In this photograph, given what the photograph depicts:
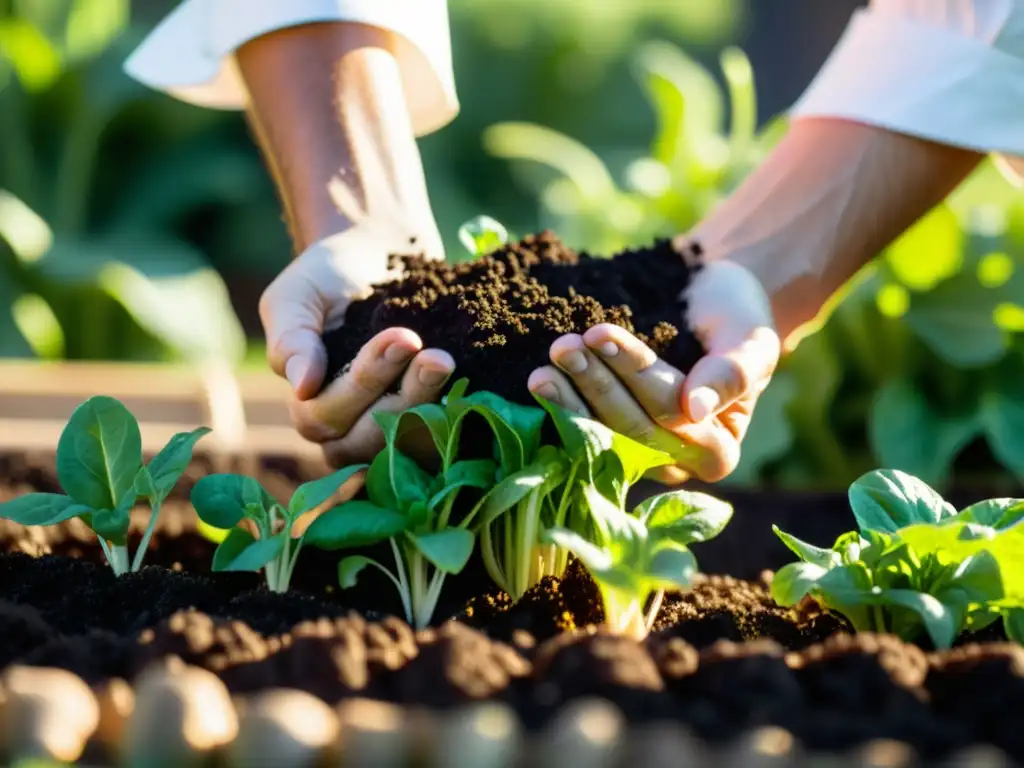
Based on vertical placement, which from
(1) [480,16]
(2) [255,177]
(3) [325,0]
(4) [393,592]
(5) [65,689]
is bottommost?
(5) [65,689]

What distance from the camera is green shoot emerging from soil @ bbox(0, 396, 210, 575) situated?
1.17 metres

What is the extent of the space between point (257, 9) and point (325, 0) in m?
0.10

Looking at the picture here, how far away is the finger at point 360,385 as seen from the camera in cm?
114

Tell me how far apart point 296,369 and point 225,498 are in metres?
0.16

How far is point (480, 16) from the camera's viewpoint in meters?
6.69

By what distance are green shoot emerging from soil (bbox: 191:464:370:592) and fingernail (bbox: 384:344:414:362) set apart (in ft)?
0.38

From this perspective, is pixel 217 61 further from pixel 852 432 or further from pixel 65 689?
pixel 852 432

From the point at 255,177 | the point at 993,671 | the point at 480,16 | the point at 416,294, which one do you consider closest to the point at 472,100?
the point at 480,16

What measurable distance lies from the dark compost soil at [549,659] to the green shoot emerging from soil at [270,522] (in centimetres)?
5

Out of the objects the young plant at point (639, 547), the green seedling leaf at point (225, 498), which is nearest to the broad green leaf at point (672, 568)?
the young plant at point (639, 547)

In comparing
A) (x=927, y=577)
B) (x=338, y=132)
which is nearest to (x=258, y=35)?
(x=338, y=132)

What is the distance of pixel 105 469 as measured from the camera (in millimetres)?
1195

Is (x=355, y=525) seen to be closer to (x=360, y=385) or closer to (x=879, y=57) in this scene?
(x=360, y=385)

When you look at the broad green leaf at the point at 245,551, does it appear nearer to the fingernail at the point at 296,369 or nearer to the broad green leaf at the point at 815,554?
the fingernail at the point at 296,369
